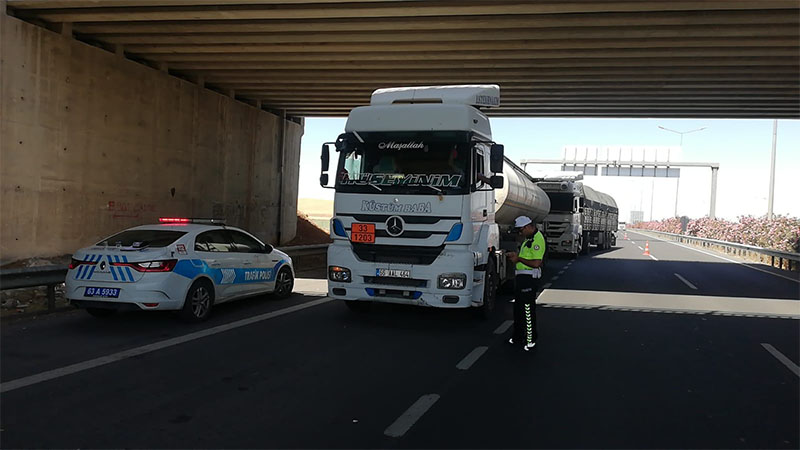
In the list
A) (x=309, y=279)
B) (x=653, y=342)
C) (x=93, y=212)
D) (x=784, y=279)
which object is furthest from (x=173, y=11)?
(x=784, y=279)

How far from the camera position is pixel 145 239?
8.36m

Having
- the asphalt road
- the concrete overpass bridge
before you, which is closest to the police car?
the asphalt road

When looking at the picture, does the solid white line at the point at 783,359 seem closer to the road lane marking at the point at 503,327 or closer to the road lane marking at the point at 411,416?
the road lane marking at the point at 503,327

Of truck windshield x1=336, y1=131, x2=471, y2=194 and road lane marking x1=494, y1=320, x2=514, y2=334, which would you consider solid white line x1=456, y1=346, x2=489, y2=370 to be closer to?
road lane marking x1=494, y1=320, x2=514, y2=334

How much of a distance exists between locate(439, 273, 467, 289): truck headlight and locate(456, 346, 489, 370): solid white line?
997mm

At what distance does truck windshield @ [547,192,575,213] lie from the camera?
23.0 meters

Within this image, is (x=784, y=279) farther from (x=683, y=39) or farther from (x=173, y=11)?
(x=173, y=11)

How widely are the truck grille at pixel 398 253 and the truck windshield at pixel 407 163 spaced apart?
812mm

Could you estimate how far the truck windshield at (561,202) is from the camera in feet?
75.4

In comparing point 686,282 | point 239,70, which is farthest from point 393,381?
point 239,70

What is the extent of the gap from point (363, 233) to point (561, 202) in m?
16.4

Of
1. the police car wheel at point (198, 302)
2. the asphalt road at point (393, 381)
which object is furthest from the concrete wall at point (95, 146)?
the police car wheel at point (198, 302)

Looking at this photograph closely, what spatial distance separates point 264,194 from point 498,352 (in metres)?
17.2

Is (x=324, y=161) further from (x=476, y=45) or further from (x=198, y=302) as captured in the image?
(x=476, y=45)
